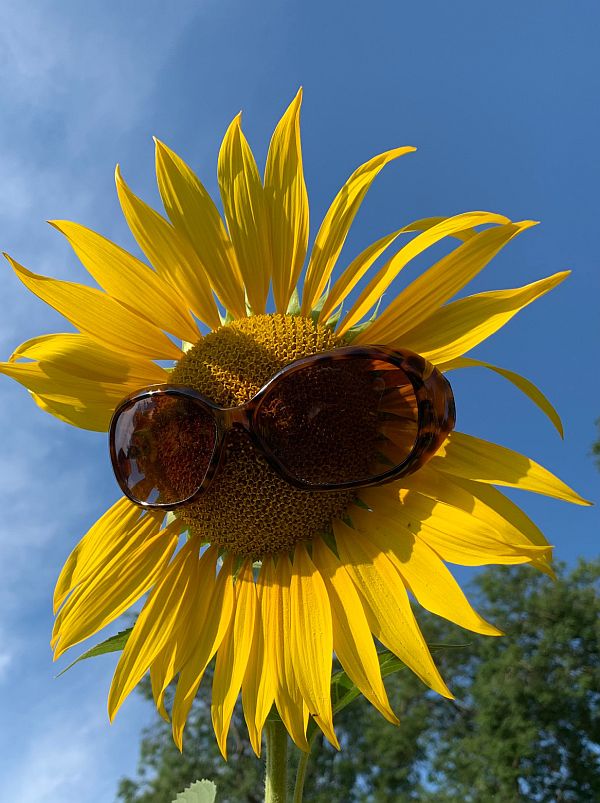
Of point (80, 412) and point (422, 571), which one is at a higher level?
point (80, 412)

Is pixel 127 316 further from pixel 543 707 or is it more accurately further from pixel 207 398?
pixel 543 707

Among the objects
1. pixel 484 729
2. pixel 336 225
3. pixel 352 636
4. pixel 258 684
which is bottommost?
pixel 258 684

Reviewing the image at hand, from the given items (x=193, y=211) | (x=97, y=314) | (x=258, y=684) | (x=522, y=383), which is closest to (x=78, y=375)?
(x=97, y=314)

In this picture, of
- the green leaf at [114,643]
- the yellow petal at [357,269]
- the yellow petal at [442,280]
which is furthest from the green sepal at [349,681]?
the yellow petal at [357,269]

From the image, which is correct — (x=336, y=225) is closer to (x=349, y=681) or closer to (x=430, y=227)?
(x=430, y=227)

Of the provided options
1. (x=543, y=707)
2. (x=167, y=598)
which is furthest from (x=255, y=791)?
(x=167, y=598)

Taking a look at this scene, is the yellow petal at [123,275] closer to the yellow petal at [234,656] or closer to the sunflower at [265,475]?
the sunflower at [265,475]

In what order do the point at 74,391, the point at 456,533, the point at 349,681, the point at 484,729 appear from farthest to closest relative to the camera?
1. the point at 484,729
2. the point at 74,391
3. the point at 349,681
4. the point at 456,533
